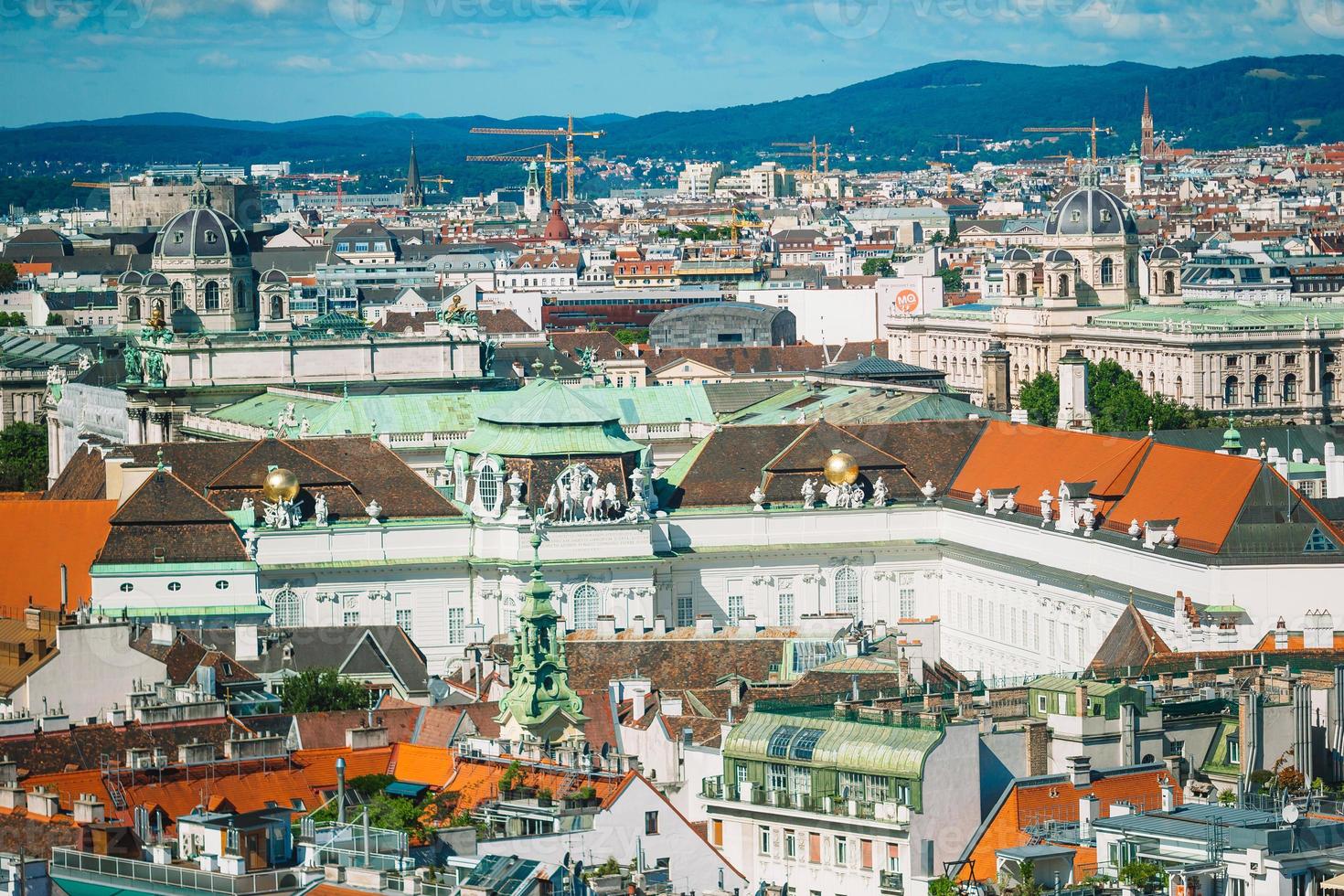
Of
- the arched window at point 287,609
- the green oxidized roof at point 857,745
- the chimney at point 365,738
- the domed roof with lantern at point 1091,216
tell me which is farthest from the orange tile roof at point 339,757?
the domed roof with lantern at point 1091,216

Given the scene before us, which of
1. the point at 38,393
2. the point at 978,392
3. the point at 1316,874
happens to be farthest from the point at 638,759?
the point at 978,392

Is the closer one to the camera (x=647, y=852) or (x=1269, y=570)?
(x=647, y=852)

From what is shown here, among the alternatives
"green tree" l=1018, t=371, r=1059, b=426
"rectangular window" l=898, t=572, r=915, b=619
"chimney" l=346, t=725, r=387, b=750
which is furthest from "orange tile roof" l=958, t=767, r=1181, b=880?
"green tree" l=1018, t=371, r=1059, b=426

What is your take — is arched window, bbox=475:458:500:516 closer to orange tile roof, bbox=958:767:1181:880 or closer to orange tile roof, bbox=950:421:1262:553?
orange tile roof, bbox=950:421:1262:553

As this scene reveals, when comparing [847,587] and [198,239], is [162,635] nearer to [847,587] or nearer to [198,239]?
[847,587]

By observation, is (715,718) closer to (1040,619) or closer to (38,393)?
(1040,619)

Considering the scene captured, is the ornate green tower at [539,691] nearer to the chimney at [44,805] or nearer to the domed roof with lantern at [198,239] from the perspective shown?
the chimney at [44,805]
